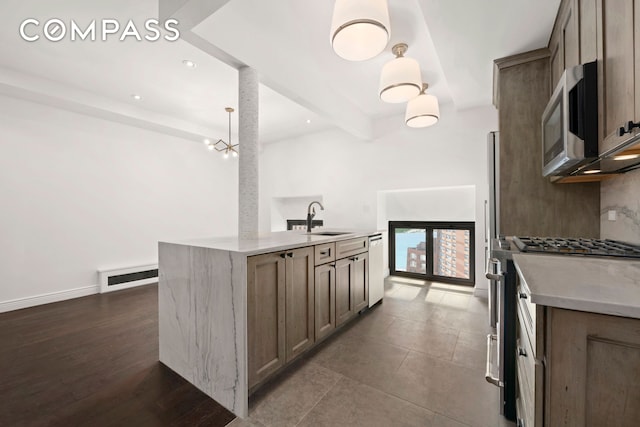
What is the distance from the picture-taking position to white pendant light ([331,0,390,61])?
1.50 metres

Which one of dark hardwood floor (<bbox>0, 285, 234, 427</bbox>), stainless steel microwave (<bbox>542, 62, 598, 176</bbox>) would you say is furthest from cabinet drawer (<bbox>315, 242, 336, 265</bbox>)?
stainless steel microwave (<bbox>542, 62, 598, 176</bbox>)

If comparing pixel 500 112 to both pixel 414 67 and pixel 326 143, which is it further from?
pixel 326 143

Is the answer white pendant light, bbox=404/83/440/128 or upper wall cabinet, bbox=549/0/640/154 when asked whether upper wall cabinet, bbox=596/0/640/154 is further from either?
white pendant light, bbox=404/83/440/128

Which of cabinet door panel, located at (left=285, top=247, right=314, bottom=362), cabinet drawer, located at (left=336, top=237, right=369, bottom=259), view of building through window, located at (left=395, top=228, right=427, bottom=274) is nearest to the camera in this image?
cabinet door panel, located at (left=285, top=247, right=314, bottom=362)

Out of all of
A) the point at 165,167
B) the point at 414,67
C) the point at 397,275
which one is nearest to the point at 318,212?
the point at 397,275

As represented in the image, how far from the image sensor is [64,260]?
3.53 metres

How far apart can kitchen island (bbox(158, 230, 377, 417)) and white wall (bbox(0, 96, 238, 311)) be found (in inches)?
109

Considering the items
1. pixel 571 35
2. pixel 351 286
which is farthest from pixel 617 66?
pixel 351 286

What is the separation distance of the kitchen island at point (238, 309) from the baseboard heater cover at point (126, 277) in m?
2.65

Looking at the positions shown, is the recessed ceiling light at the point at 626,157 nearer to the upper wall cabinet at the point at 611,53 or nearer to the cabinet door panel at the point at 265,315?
the upper wall cabinet at the point at 611,53

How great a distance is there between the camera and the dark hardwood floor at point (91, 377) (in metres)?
1.51

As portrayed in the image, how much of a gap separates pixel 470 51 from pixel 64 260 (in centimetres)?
544

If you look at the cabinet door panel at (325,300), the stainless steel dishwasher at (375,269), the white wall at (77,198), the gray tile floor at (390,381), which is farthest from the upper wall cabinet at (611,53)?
the white wall at (77,198)

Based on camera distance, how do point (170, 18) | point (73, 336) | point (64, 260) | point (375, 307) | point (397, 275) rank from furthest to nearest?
point (397, 275)
point (64, 260)
point (375, 307)
point (73, 336)
point (170, 18)
